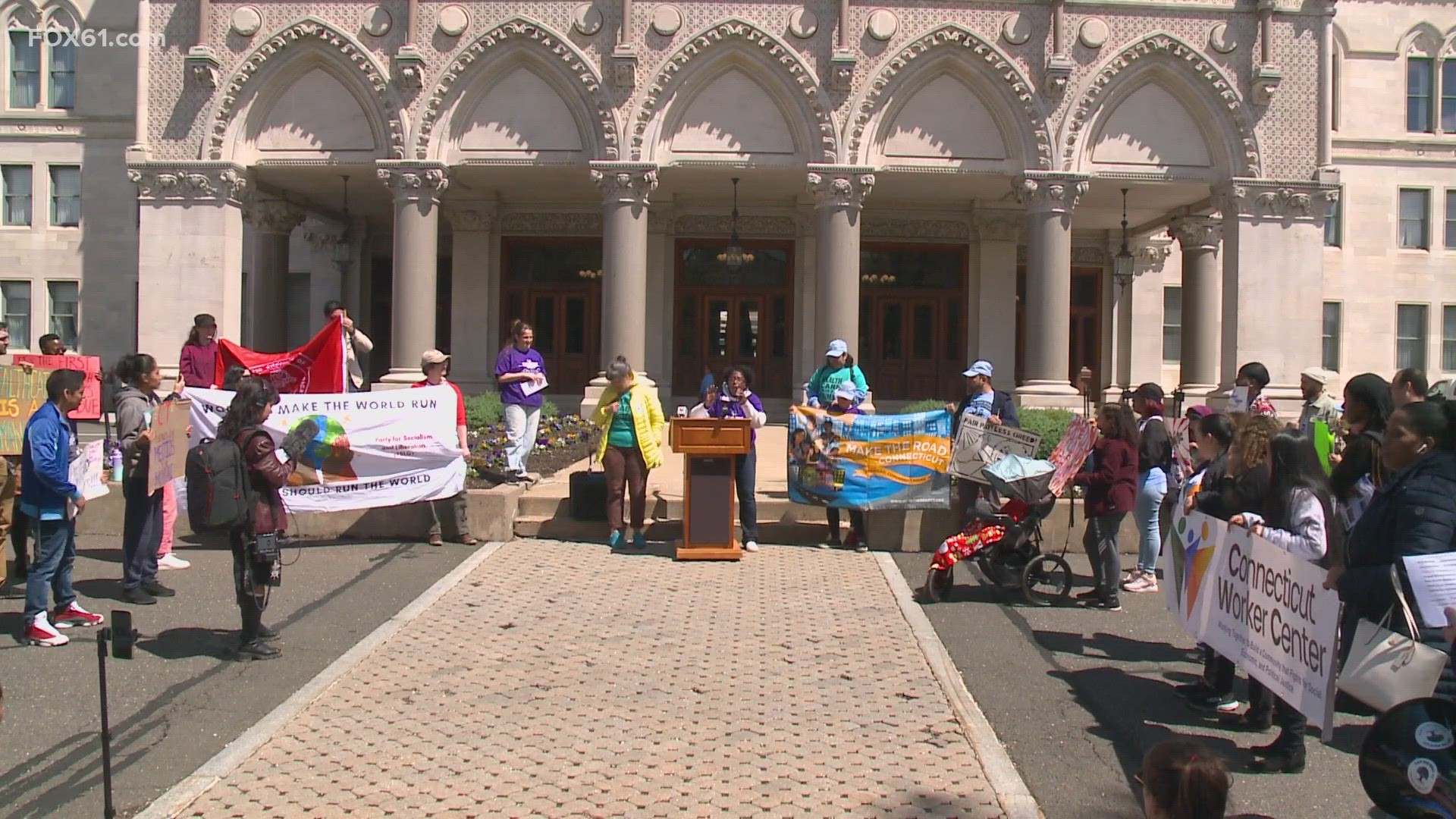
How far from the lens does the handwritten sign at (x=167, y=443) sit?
906cm

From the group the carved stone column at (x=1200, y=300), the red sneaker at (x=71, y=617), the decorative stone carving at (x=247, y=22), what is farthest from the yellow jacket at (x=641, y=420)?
the carved stone column at (x=1200, y=300)

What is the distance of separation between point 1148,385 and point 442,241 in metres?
20.3

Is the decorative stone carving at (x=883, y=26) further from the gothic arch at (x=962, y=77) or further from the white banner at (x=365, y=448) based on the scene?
the white banner at (x=365, y=448)

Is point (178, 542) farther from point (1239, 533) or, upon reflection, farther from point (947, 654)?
point (1239, 533)

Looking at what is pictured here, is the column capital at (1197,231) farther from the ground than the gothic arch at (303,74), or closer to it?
closer to it

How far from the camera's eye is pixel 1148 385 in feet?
35.5

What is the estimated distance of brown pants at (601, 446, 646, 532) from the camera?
1180 cm

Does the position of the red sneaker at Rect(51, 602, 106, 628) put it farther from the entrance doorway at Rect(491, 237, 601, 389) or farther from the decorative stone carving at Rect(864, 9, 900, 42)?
the entrance doorway at Rect(491, 237, 601, 389)

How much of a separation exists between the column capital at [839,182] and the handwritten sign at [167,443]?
1380 cm

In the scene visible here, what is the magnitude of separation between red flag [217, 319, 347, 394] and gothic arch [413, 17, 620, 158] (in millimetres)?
8460

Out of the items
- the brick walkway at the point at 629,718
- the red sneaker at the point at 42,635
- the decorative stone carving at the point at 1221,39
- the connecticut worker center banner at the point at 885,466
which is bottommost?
the brick walkway at the point at 629,718

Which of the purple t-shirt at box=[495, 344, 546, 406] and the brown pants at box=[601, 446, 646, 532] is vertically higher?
the purple t-shirt at box=[495, 344, 546, 406]

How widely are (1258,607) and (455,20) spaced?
18.7 metres

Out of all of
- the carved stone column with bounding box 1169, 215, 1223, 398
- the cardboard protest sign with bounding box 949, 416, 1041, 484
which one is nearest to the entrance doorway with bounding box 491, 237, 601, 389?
the carved stone column with bounding box 1169, 215, 1223, 398
